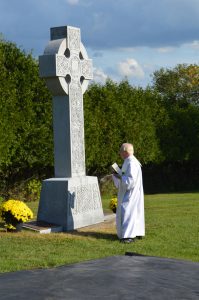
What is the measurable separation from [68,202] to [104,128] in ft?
36.9

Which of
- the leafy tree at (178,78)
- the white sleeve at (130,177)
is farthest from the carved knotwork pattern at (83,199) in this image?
the leafy tree at (178,78)

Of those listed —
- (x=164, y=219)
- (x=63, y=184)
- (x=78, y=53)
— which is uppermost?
(x=78, y=53)

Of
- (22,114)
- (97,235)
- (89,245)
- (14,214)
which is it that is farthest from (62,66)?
(22,114)

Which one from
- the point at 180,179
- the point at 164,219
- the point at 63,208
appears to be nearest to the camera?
the point at 63,208

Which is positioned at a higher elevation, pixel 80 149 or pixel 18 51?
pixel 18 51

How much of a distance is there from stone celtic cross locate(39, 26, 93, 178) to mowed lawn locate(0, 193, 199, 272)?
4.68 ft

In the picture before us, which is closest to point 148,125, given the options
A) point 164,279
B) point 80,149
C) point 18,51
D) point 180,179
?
point 180,179

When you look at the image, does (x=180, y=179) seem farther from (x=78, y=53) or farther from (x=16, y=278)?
(x=16, y=278)

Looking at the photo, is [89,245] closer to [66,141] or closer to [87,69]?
[66,141]

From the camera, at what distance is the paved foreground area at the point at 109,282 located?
1720 millimetres

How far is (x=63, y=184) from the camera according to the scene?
1141 centimetres

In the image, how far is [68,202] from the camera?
11367 mm

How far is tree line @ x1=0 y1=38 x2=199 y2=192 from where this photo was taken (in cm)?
1795

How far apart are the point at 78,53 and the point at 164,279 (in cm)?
1062
